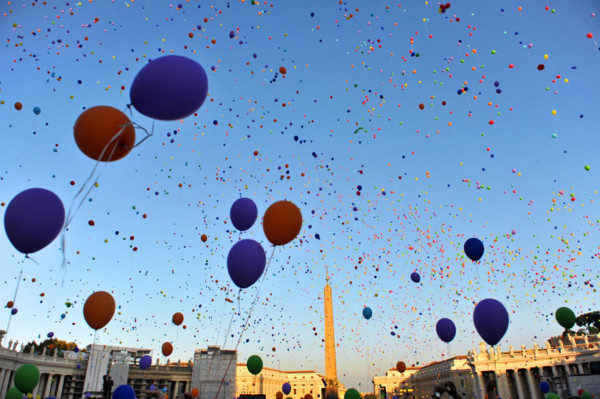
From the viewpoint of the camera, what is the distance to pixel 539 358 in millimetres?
37812

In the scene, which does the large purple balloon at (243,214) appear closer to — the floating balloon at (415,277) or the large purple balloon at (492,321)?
the large purple balloon at (492,321)

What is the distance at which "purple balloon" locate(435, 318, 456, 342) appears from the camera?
10.4 meters

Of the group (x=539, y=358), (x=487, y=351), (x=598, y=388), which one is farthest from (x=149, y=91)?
(x=487, y=351)

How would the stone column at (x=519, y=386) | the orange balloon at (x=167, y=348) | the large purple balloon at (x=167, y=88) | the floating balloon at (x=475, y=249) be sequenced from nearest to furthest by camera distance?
1. the large purple balloon at (x=167, y=88)
2. the floating balloon at (x=475, y=249)
3. the orange balloon at (x=167, y=348)
4. the stone column at (x=519, y=386)

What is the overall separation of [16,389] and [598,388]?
24.6m

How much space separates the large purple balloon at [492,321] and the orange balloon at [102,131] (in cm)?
736

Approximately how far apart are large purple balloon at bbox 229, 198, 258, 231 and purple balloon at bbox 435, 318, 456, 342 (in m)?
6.47

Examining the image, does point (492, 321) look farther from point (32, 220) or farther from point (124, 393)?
point (32, 220)

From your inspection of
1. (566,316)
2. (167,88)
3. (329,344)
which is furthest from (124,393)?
(329,344)

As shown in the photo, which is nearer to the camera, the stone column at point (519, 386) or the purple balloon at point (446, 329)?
the purple balloon at point (446, 329)

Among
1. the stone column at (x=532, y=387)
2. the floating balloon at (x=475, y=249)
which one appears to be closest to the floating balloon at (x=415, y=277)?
the floating balloon at (x=475, y=249)

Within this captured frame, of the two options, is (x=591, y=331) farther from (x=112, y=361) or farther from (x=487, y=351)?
(x=112, y=361)

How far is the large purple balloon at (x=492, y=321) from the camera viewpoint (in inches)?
295

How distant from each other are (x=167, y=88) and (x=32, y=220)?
2684mm
